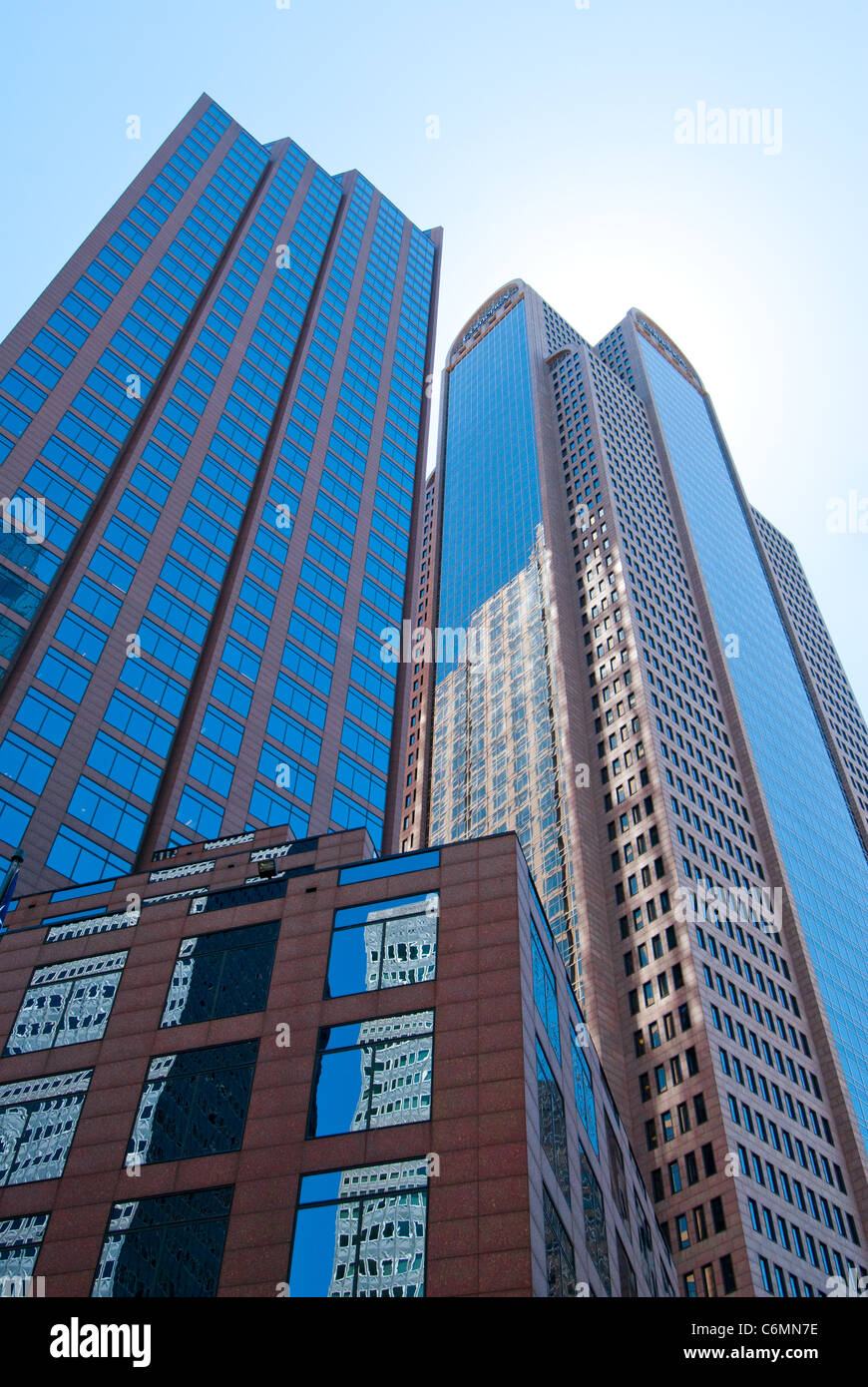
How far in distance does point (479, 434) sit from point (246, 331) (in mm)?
91458

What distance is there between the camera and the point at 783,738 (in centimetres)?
13862

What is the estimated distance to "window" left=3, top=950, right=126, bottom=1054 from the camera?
36.8 metres

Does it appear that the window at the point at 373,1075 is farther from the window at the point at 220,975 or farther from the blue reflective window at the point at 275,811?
the blue reflective window at the point at 275,811

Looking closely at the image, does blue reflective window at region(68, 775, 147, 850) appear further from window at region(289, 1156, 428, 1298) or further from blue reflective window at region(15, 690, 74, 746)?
window at region(289, 1156, 428, 1298)

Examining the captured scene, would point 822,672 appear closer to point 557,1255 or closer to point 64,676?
point 64,676

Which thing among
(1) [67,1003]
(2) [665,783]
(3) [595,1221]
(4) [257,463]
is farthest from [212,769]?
(2) [665,783]

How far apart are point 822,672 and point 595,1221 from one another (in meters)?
147

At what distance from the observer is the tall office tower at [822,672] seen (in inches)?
6078

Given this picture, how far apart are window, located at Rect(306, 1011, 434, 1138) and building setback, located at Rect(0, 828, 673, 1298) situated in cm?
7

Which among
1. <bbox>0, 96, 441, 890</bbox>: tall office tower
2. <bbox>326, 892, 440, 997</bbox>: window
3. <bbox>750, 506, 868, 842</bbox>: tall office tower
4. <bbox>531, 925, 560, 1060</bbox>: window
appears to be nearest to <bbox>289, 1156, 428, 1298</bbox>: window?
<bbox>326, 892, 440, 997</bbox>: window

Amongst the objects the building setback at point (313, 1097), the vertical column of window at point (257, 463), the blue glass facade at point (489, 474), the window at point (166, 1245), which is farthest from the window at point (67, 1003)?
the blue glass facade at point (489, 474)
